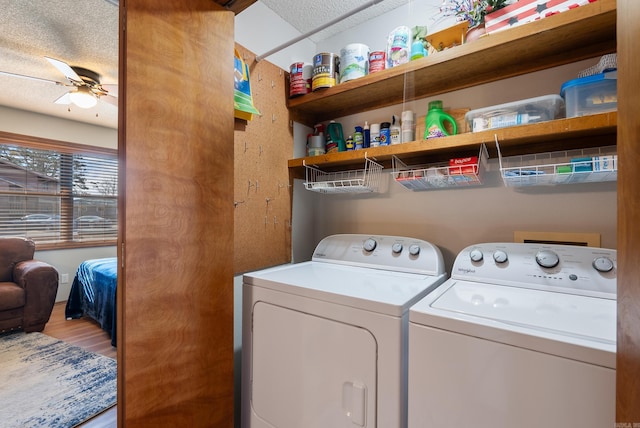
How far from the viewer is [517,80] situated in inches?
56.9

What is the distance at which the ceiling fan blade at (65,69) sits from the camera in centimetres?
224

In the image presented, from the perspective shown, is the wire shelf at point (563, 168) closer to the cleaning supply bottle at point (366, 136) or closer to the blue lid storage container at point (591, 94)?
the blue lid storage container at point (591, 94)

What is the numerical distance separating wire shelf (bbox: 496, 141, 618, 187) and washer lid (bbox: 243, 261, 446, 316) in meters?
0.57

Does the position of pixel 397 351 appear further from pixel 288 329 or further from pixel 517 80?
pixel 517 80

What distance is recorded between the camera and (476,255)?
1349 millimetres

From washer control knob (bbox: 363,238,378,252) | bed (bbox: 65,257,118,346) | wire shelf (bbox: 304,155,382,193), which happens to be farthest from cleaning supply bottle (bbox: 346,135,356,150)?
bed (bbox: 65,257,118,346)

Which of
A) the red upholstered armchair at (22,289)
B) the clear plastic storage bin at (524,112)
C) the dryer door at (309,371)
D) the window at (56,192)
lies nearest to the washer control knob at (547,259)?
the clear plastic storage bin at (524,112)

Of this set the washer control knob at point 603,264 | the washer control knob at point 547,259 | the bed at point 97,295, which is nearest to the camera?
the washer control knob at point 603,264

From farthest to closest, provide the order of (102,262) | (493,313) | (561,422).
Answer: (102,262)
(493,313)
(561,422)

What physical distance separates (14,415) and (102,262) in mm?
1812

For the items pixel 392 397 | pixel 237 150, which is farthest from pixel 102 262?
pixel 392 397

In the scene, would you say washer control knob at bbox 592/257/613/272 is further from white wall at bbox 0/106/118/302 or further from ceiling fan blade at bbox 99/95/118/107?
white wall at bbox 0/106/118/302

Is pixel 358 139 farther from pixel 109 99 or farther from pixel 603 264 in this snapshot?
pixel 109 99

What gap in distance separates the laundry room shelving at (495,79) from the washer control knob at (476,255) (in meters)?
A: 0.49
